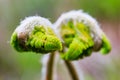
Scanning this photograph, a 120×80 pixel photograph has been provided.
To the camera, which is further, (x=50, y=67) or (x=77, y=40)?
(x=50, y=67)

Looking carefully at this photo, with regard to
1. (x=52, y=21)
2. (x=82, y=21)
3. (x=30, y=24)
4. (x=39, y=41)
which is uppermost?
(x=52, y=21)

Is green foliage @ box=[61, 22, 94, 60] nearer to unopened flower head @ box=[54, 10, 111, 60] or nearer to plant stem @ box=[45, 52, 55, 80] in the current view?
unopened flower head @ box=[54, 10, 111, 60]

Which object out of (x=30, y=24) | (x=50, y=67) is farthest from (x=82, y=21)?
(x=30, y=24)

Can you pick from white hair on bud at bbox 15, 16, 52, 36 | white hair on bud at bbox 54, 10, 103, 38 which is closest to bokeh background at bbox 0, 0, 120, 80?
white hair on bud at bbox 54, 10, 103, 38

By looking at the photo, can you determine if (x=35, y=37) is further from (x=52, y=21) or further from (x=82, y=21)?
(x=52, y=21)

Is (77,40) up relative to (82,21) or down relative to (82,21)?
down

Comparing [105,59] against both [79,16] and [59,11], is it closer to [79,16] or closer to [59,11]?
[59,11]

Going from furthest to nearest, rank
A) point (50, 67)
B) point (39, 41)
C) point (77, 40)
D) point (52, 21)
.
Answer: point (52, 21) → point (50, 67) → point (77, 40) → point (39, 41)
